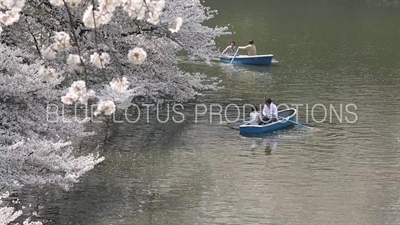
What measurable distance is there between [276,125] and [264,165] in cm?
367

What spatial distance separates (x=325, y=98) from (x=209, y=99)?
166 inches

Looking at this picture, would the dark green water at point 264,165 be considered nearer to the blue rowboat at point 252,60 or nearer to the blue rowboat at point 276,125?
the blue rowboat at point 276,125

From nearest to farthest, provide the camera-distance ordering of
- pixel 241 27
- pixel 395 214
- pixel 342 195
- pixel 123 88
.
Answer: pixel 123 88, pixel 395 214, pixel 342 195, pixel 241 27

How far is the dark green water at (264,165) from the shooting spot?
46.0ft

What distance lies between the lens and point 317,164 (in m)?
17.4

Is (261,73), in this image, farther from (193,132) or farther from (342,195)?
(342,195)

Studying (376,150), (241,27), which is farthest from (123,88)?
(241,27)

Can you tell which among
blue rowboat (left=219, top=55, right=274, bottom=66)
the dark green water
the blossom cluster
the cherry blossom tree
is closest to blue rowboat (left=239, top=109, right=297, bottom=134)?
the dark green water

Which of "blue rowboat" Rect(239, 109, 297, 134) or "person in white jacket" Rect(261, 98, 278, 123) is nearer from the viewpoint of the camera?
"blue rowboat" Rect(239, 109, 297, 134)

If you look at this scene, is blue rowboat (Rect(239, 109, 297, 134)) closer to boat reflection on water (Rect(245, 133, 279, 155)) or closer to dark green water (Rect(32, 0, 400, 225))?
boat reflection on water (Rect(245, 133, 279, 155))

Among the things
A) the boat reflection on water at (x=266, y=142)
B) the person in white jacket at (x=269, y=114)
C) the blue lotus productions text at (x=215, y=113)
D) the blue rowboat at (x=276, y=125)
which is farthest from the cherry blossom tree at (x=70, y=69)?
the boat reflection on water at (x=266, y=142)

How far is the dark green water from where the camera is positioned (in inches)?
552

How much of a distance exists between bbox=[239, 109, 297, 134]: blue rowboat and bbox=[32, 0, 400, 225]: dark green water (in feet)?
1.12

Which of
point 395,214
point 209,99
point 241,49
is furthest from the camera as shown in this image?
point 241,49
